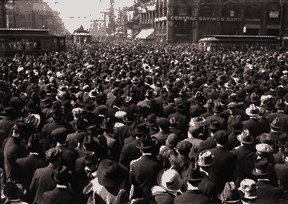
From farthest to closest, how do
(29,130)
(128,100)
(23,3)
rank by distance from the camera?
1. (23,3)
2. (128,100)
3. (29,130)

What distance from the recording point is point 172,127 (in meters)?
6.94

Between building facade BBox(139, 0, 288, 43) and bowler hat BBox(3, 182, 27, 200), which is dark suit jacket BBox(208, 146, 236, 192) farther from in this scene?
building facade BBox(139, 0, 288, 43)

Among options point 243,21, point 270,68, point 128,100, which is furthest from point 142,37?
point 128,100

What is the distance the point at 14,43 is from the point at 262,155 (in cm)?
3256

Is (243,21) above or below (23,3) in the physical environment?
below

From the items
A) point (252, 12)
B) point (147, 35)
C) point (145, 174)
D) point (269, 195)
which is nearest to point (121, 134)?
point (145, 174)

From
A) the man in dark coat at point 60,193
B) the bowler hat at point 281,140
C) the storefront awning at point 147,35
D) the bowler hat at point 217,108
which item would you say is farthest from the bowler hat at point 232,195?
the storefront awning at point 147,35

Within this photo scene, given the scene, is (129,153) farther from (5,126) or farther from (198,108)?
(198,108)

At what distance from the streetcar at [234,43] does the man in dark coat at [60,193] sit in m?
38.0

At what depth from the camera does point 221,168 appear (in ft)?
18.0

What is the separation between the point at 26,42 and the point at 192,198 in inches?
1316

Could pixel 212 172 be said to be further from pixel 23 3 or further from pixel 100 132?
pixel 23 3

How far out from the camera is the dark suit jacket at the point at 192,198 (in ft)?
13.6

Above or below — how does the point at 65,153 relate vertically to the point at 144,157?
below
